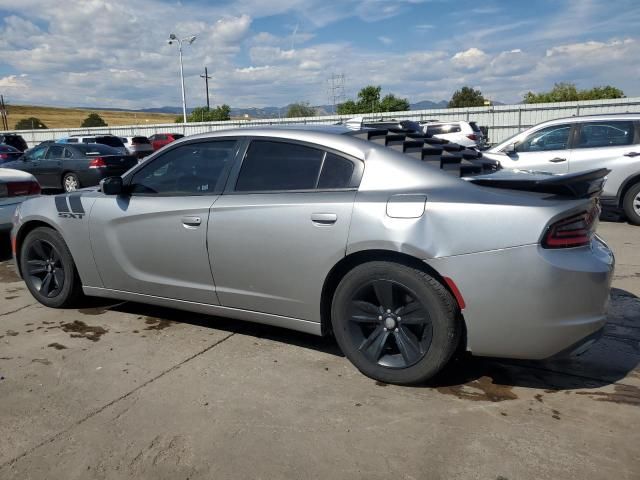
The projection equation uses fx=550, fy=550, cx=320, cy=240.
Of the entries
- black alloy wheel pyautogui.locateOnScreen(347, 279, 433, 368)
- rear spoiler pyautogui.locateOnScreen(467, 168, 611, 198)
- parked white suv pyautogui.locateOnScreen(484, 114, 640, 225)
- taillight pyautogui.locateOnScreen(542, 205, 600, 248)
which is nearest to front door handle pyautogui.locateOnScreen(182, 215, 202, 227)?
black alloy wheel pyautogui.locateOnScreen(347, 279, 433, 368)

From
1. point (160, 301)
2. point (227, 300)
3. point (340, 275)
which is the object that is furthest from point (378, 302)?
point (160, 301)

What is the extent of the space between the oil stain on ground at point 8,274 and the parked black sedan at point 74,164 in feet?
25.9

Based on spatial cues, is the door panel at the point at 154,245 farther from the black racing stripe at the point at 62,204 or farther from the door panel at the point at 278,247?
the black racing stripe at the point at 62,204

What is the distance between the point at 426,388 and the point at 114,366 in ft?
6.84

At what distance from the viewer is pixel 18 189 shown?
7297mm

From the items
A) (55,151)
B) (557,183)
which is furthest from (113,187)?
(55,151)

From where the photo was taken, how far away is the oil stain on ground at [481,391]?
3191 millimetres

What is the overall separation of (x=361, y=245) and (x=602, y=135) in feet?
22.2

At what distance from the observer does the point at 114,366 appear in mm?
3740

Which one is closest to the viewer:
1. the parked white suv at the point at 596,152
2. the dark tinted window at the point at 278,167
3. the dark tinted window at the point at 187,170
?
the dark tinted window at the point at 278,167

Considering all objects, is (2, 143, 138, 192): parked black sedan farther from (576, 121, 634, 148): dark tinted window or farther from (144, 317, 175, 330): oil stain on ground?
(576, 121, 634, 148): dark tinted window

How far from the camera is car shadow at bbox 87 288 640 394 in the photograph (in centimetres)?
332

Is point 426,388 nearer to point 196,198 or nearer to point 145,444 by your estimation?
point 145,444

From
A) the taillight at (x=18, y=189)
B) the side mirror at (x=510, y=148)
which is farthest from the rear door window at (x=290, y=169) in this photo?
the side mirror at (x=510, y=148)
